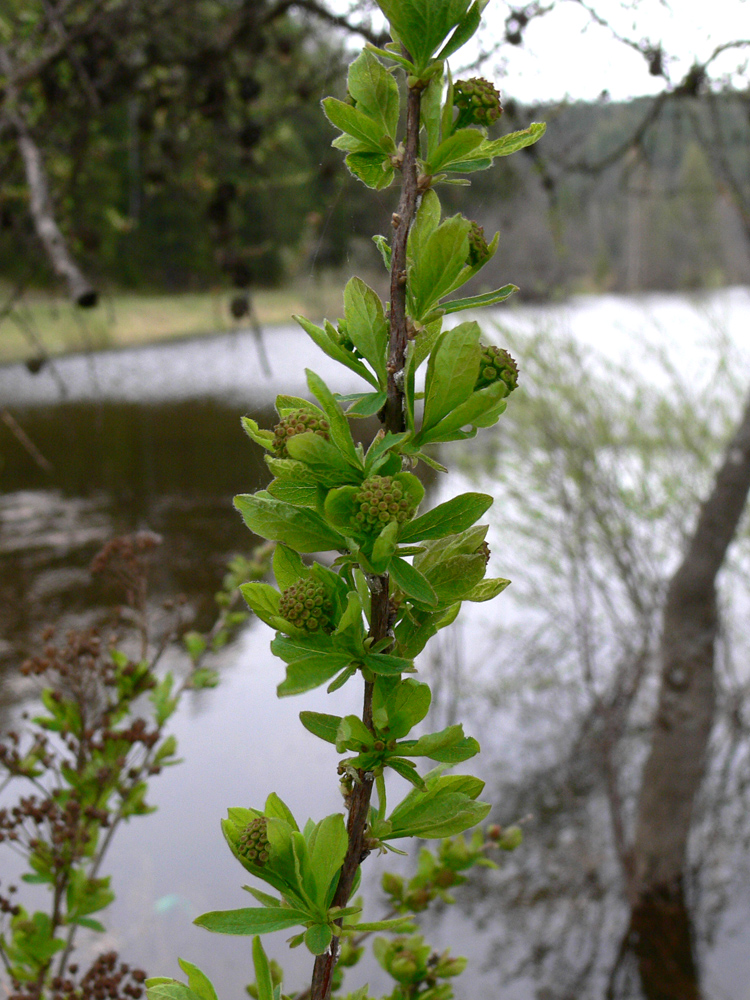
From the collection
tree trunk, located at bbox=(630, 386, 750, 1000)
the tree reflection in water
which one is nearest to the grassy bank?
the tree reflection in water

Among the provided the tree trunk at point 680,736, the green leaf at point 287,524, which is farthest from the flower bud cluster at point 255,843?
the tree trunk at point 680,736

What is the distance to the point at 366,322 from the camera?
421 millimetres

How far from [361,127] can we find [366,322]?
0.10 meters

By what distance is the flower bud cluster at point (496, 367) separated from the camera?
41cm

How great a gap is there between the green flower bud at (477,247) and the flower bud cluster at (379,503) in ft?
0.41

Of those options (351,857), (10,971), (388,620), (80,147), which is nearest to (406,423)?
(388,620)

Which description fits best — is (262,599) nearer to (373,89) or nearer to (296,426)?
(296,426)

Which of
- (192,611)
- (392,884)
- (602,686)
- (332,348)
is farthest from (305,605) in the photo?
(602,686)

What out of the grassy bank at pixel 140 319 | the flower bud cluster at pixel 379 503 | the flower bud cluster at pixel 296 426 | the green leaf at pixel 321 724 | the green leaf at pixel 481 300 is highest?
the grassy bank at pixel 140 319

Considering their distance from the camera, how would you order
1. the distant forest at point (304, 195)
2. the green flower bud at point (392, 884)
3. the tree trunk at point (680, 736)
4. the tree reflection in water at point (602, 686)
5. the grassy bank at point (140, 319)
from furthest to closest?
the grassy bank at point (140, 319)
the tree reflection in water at point (602, 686)
the tree trunk at point (680, 736)
the distant forest at point (304, 195)
the green flower bud at point (392, 884)

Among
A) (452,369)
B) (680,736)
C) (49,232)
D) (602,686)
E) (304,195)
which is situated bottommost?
(602,686)

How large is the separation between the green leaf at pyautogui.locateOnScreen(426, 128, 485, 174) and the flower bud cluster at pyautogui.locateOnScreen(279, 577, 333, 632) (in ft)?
0.71

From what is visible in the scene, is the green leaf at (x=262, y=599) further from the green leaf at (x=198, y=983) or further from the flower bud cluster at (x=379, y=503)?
the green leaf at (x=198, y=983)

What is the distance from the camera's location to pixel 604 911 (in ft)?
9.95
